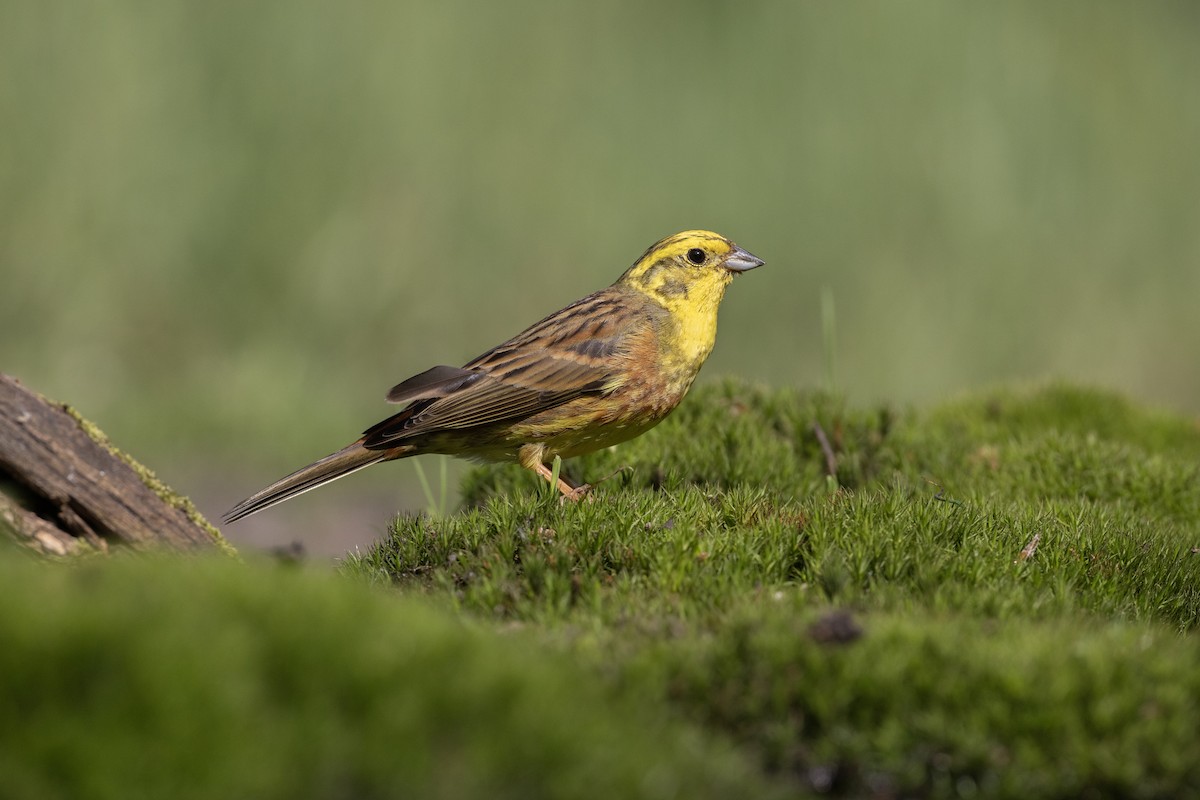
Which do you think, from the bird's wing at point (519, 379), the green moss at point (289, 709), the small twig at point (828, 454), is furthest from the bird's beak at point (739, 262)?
the green moss at point (289, 709)

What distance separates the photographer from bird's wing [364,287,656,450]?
6.16 meters

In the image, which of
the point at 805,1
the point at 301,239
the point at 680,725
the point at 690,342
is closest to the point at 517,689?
the point at 680,725

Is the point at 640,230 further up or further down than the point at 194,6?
further down

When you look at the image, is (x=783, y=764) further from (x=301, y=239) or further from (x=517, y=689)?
(x=301, y=239)

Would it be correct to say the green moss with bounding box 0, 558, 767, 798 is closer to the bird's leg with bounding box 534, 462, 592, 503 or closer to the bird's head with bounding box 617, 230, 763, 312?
the bird's leg with bounding box 534, 462, 592, 503

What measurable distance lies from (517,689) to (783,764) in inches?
26.2

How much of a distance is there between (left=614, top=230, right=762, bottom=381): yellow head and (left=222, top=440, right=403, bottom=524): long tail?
61.4 inches

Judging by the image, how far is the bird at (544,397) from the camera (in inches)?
240

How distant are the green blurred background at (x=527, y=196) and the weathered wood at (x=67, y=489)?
445 cm

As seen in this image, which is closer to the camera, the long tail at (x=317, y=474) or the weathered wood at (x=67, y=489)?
the weathered wood at (x=67, y=489)

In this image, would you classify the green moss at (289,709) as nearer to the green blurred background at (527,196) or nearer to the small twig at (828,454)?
the small twig at (828,454)

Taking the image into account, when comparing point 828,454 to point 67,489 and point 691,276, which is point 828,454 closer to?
point 691,276

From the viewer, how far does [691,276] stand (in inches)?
273

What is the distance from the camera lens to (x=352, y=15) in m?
12.3
